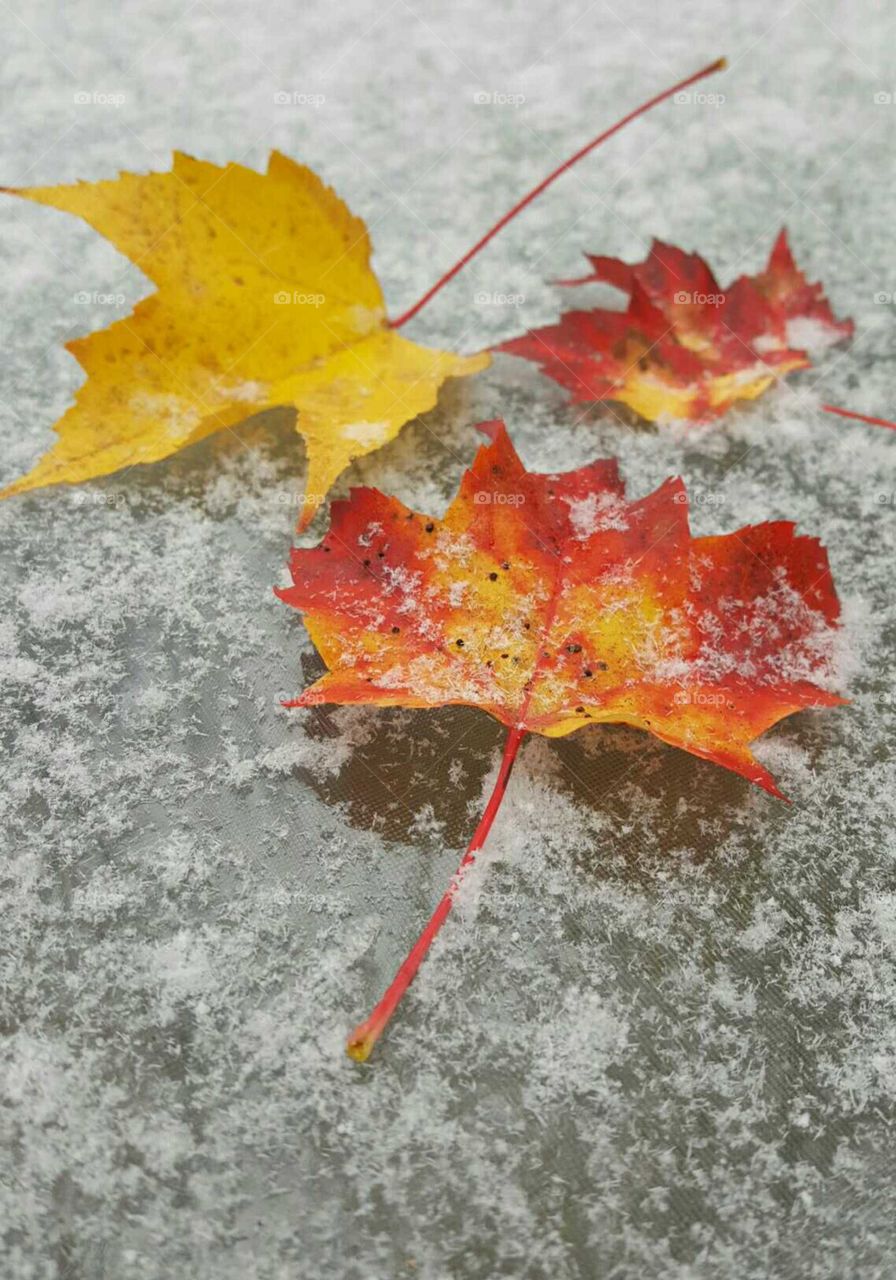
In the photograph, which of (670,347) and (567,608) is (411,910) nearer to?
(567,608)

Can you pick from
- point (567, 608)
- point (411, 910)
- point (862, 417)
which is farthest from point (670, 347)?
point (411, 910)

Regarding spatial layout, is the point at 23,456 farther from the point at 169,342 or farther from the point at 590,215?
the point at 590,215

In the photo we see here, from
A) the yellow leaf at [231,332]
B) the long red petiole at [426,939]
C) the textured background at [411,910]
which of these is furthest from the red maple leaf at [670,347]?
the long red petiole at [426,939]

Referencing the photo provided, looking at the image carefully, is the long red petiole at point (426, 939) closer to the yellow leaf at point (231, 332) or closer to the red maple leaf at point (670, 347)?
the yellow leaf at point (231, 332)

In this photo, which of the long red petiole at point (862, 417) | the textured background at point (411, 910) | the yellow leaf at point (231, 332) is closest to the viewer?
the textured background at point (411, 910)

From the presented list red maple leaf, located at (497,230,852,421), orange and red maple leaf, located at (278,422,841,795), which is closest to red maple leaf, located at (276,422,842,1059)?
orange and red maple leaf, located at (278,422,841,795)
